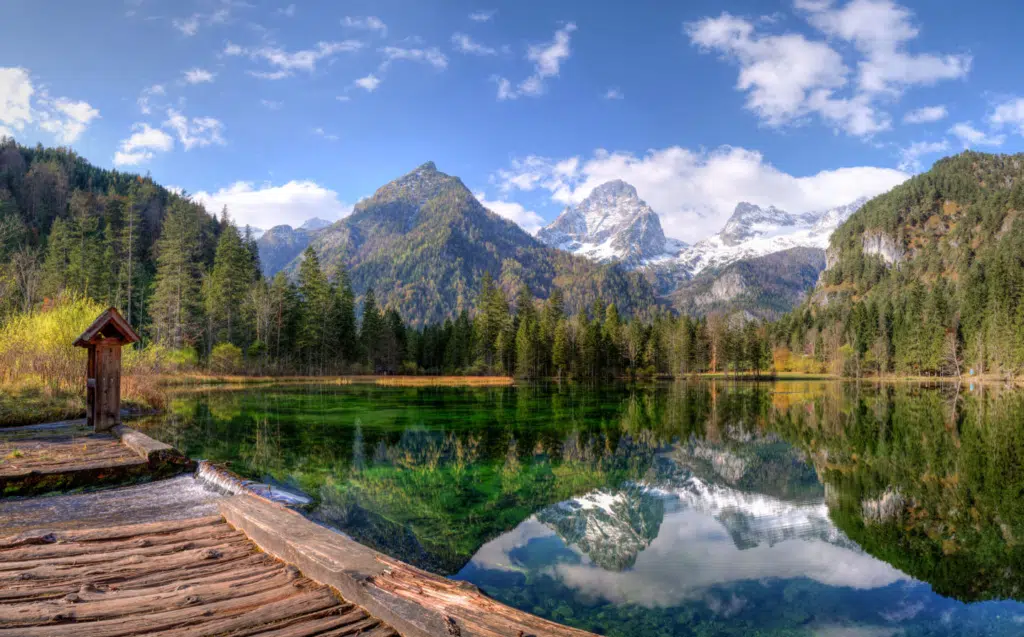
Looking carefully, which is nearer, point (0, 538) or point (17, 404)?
point (0, 538)

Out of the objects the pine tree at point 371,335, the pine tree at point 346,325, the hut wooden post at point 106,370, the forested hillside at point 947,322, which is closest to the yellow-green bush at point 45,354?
the hut wooden post at point 106,370

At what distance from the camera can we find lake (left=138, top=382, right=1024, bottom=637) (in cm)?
807

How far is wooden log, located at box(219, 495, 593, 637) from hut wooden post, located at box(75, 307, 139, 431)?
12.2 meters

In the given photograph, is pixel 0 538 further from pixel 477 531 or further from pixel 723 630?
pixel 723 630

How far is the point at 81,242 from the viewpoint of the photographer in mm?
64250

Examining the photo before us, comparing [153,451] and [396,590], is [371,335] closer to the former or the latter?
[153,451]

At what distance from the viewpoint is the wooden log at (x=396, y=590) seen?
374 cm

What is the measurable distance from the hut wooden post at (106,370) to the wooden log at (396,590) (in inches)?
480

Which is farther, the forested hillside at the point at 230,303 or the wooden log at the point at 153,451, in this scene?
the forested hillside at the point at 230,303

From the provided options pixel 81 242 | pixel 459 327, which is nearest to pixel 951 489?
pixel 459 327

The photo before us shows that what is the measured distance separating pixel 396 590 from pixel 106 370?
50.6 feet

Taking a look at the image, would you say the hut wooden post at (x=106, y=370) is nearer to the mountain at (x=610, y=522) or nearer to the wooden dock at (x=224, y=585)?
the wooden dock at (x=224, y=585)

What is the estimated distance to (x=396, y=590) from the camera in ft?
14.4

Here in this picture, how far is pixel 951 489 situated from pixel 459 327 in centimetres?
7670
